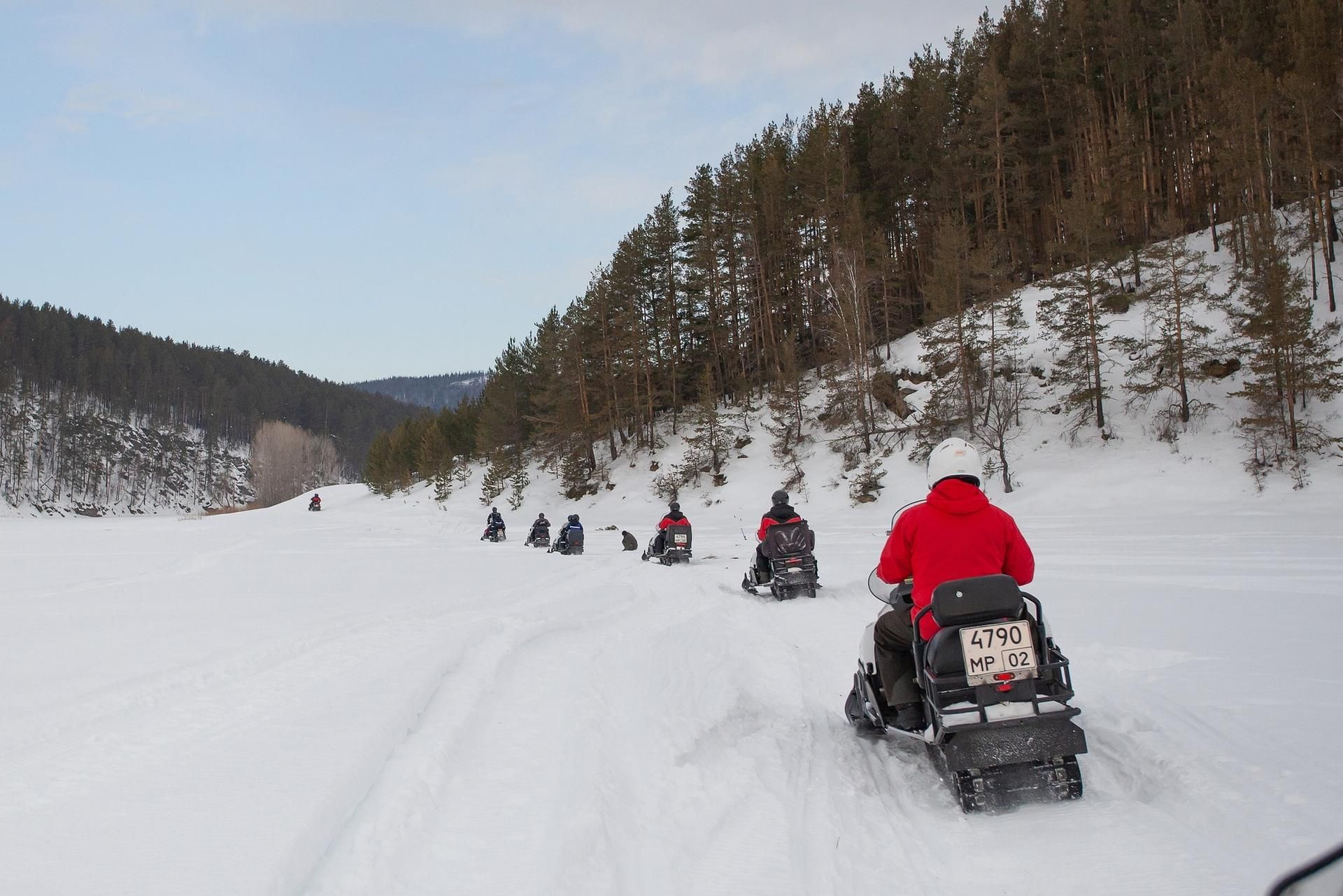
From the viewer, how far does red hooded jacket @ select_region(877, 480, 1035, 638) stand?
152 inches

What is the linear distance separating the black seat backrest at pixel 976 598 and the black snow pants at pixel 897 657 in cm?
49

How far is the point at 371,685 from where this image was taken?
17.1ft

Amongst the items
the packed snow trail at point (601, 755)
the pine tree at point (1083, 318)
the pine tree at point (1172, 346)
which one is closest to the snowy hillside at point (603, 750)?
the packed snow trail at point (601, 755)

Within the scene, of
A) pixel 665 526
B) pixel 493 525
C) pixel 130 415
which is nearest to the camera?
pixel 665 526

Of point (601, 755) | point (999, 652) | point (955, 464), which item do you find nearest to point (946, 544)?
point (955, 464)

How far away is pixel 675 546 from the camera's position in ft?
50.4

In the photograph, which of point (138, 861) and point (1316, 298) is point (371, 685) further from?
point (1316, 298)

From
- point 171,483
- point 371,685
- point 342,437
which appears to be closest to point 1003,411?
point 371,685

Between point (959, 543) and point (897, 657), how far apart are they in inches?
32.2

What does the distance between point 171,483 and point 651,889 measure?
117577 millimetres

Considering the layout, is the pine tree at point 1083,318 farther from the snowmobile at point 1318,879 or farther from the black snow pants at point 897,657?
the snowmobile at point 1318,879

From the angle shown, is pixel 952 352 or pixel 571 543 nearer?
pixel 571 543

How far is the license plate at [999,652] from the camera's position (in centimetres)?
363

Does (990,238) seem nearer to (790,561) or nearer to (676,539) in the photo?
(676,539)
